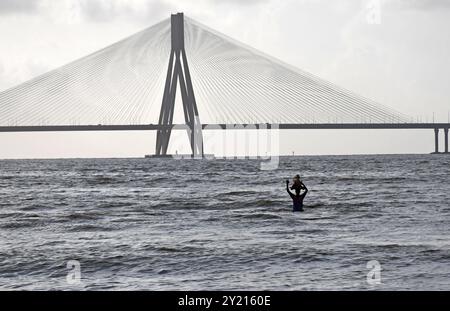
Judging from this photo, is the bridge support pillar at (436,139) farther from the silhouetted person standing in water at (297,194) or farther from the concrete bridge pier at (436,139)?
the silhouetted person standing in water at (297,194)

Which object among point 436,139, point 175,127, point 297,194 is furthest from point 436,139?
point 297,194

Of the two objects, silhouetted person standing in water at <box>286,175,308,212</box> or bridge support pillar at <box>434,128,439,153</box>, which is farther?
bridge support pillar at <box>434,128,439,153</box>

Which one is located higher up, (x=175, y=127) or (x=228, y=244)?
(x=175, y=127)

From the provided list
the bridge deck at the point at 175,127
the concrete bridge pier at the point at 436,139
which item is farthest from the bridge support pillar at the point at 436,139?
the bridge deck at the point at 175,127

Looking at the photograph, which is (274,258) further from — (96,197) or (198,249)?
(96,197)

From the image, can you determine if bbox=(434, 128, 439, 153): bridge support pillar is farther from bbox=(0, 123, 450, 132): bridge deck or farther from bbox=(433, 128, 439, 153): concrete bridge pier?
bbox=(0, 123, 450, 132): bridge deck

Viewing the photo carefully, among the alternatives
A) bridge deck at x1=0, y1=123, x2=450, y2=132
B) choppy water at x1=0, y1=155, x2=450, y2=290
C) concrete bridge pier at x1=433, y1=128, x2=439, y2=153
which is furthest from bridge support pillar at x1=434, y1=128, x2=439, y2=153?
choppy water at x1=0, y1=155, x2=450, y2=290

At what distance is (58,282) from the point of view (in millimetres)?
13109

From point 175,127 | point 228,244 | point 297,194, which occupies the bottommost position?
point 228,244

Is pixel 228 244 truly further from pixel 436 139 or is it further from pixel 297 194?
pixel 436 139

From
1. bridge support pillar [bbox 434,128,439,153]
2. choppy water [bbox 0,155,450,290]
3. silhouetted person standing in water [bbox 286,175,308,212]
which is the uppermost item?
bridge support pillar [bbox 434,128,439,153]

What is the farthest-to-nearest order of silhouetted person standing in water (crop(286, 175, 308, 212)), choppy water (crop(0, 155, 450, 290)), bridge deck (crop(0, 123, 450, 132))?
1. bridge deck (crop(0, 123, 450, 132))
2. silhouetted person standing in water (crop(286, 175, 308, 212))
3. choppy water (crop(0, 155, 450, 290))

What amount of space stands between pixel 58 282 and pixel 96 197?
25126mm
